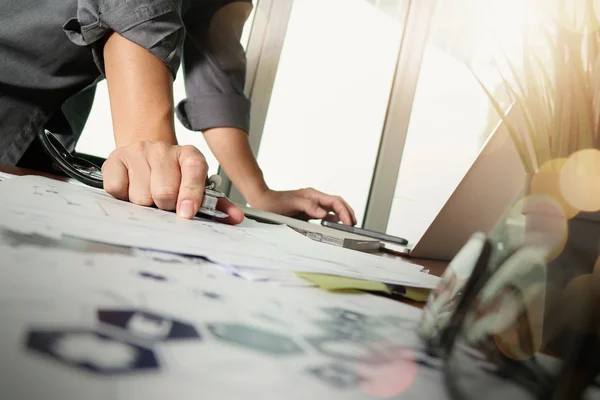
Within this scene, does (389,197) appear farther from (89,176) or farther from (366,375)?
(366,375)

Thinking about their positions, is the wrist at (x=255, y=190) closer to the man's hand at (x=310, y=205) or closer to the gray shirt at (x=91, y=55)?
the man's hand at (x=310, y=205)

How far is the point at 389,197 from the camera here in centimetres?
189

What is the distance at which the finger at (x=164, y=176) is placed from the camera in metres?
0.42

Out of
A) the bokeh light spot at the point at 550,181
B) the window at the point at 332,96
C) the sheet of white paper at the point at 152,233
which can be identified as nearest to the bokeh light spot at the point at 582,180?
the bokeh light spot at the point at 550,181

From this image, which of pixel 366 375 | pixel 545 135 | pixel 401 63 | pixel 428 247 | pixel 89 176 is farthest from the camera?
pixel 401 63

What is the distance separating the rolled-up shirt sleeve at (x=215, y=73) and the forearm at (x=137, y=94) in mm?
382

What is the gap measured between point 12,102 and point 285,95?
106 cm

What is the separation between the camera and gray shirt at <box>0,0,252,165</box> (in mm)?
567

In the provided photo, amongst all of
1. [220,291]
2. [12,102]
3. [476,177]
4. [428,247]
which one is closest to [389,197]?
[428,247]

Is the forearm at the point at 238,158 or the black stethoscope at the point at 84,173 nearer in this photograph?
the black stethoscope at the point at 84,173

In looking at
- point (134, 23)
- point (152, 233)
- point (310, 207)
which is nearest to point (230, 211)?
point (152, 233)

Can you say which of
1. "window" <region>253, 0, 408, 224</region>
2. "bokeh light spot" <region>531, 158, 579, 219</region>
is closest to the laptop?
"bokeh light spot" <region>531, 158, 579, 219</region>

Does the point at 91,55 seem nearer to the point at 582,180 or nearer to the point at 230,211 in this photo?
the point at 230,211

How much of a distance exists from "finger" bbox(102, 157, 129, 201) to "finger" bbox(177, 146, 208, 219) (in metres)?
0.06
